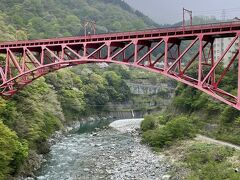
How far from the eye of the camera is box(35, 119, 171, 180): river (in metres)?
30.4

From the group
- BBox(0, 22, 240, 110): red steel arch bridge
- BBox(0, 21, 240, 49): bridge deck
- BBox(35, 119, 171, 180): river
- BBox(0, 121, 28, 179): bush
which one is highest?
BBox(0, 21, 240, 49): bridge deck

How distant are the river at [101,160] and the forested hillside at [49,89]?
205 centimetres

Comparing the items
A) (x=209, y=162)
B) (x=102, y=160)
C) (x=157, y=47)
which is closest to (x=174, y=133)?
(x=102, y=160)

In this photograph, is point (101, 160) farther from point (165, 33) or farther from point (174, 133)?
point (165, 33)

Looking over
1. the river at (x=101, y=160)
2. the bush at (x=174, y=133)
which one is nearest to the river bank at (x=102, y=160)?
the river at (x=101, y=160)

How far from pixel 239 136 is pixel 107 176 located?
13.1 m

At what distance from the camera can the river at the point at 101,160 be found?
30438mm

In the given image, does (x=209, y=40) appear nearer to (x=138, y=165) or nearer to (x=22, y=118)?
(x=138, y=165)

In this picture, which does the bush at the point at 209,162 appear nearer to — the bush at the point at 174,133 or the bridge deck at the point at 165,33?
the bush at the point at 174,133

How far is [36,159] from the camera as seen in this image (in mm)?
33062

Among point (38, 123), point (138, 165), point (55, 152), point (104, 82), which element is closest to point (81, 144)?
point (55, 152)

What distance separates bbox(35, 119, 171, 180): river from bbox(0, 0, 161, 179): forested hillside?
80.9 inches

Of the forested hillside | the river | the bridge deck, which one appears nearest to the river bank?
the river

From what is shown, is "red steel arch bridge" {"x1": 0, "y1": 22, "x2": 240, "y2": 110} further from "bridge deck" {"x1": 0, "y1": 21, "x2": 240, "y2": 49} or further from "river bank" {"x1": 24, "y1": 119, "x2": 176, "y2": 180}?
"river bank" {"x1": 24, "y1": 119, "x2": 176, "y2": 180}
